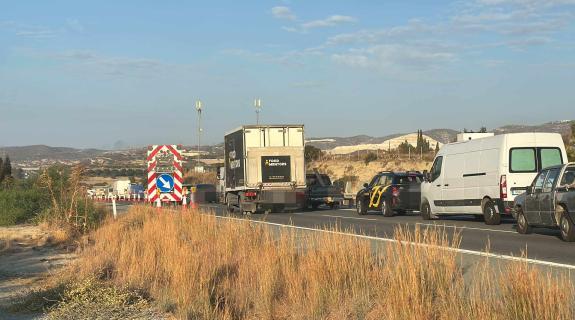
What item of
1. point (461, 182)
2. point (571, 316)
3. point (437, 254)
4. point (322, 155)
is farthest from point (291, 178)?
point (322, 155)

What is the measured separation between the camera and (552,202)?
1493 centimetres

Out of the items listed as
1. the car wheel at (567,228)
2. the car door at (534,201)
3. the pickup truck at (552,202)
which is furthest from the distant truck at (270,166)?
the car wheel at (567,228)

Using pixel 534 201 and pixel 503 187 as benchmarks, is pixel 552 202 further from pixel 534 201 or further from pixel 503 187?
pixel 503 187

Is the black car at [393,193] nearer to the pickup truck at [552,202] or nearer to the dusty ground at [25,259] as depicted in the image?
the pickup truck at [552,202]

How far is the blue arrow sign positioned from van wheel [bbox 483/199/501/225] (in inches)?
362

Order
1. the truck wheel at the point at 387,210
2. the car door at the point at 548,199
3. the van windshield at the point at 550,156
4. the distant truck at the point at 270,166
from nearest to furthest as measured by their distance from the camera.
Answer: the car door at the point at 548,199, the van windshield at the point at 550,156, the truck wheel at the point at 387,210, the distant truck at the point at 270,166

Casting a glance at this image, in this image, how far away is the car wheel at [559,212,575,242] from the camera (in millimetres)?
14297

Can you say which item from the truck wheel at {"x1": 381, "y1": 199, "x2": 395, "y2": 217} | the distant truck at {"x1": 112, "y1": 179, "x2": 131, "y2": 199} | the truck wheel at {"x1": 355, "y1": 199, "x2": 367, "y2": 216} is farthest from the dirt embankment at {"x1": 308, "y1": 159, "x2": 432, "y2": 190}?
the truck wheel at {"x1": 381, "y1": 199, "x2": 395, "y2": 217}

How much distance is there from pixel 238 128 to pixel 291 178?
3.16m

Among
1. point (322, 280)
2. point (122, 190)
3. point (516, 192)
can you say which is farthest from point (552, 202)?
point (122, 190)

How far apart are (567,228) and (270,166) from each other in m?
16.3

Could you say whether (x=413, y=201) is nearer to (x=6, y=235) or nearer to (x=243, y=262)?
(x=6, y=235)

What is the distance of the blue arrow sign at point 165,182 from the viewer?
20.3 meters

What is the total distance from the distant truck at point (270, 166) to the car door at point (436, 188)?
804 centimetres
